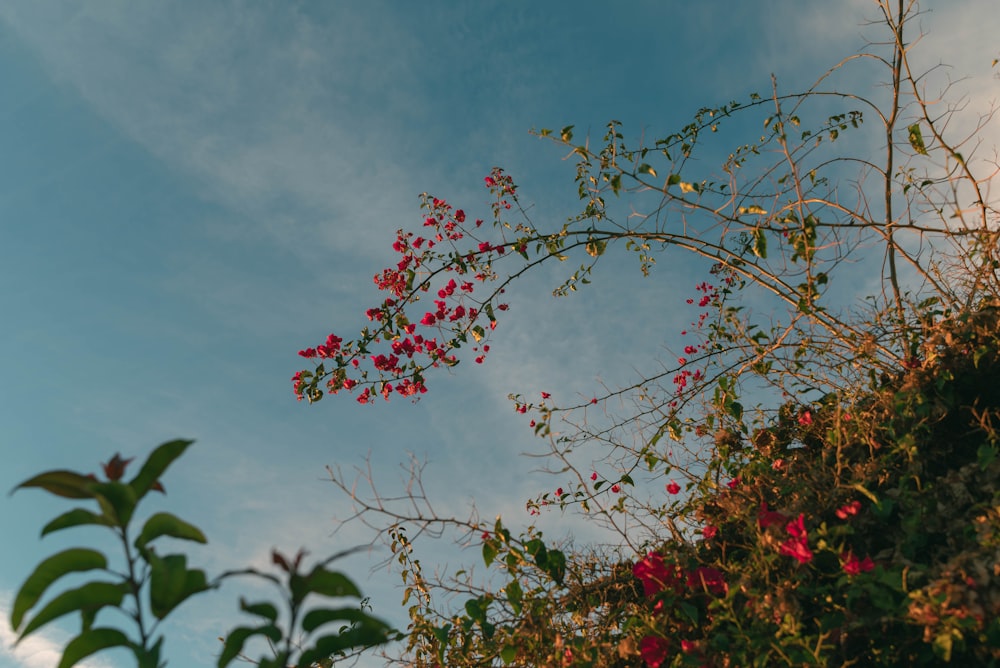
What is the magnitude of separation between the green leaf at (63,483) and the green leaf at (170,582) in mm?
248

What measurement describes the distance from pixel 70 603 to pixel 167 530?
0.26 metres

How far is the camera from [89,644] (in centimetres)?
170

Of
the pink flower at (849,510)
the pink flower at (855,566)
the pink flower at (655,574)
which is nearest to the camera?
the pink flower at (855,566)

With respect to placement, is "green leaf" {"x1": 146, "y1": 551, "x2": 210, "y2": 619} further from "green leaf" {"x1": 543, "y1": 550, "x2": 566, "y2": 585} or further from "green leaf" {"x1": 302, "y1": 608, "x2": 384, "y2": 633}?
"green leaf" {"x1": 543, "y1": 550, "x2": 566, "y2": 585}

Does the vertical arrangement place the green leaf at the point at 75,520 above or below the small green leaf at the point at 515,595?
above

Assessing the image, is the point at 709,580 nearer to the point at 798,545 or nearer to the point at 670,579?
the point at 670,579

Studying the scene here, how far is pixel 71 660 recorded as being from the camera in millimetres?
1701

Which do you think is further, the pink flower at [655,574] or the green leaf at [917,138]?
the green leaf at [917,138]

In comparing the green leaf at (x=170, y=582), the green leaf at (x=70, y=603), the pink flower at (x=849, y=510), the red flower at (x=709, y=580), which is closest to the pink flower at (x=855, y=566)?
the pink flower at (x=849, y=510)

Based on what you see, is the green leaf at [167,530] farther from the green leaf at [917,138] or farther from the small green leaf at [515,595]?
the green leaf at [917,138]

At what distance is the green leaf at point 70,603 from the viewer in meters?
1.68

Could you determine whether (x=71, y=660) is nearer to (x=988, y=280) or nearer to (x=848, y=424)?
(x=848, y=424)

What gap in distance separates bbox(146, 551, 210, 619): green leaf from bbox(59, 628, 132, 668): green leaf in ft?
0.35

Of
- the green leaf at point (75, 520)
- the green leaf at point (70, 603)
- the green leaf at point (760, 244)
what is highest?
the green leaf at point (760, 244)
